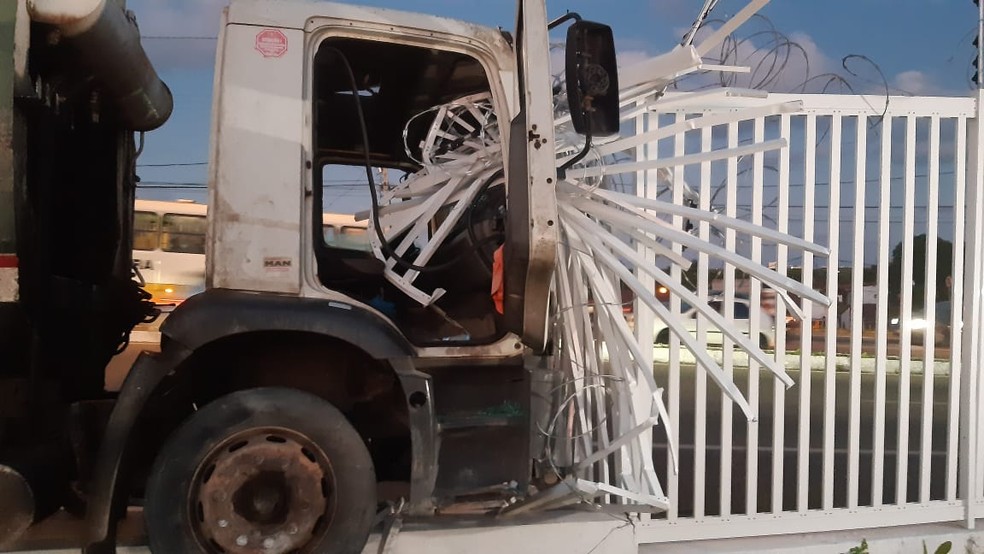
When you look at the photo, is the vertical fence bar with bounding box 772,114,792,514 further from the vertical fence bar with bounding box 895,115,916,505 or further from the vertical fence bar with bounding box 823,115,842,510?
the vertical fence bar with bounding box 895,115,916,505

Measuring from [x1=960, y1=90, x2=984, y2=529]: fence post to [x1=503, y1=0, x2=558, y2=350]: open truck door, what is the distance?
3.17m

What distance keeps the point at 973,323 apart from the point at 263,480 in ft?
13.8

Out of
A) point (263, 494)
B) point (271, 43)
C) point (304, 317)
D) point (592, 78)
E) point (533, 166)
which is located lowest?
point (263, 494)

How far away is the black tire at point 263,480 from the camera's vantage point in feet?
8.49

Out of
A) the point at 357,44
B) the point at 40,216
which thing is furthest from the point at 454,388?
the point at 40,216

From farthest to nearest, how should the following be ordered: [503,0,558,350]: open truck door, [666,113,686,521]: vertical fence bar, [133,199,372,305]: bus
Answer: [133,199,372,305]: bus → [666,113,686,521]: vertical fence bar → [503,0,558,350]: open truck door

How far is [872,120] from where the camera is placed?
4.20 meters

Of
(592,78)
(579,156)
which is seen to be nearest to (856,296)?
(579,156)

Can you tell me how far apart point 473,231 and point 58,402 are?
2100 mm

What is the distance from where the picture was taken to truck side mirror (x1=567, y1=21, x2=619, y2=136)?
8.54 ft

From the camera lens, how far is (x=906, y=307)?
4254 mm

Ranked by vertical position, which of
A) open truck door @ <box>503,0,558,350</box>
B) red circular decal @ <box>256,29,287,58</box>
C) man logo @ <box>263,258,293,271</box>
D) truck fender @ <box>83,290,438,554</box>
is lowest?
truck fender @ <box>83,290,438,554</box>

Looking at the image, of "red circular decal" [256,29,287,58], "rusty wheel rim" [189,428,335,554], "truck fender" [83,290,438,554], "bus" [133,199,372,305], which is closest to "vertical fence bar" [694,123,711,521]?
"truck fender" [83,290,438,554]

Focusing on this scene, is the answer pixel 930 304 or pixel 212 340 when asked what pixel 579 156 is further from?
pixel 930 304
